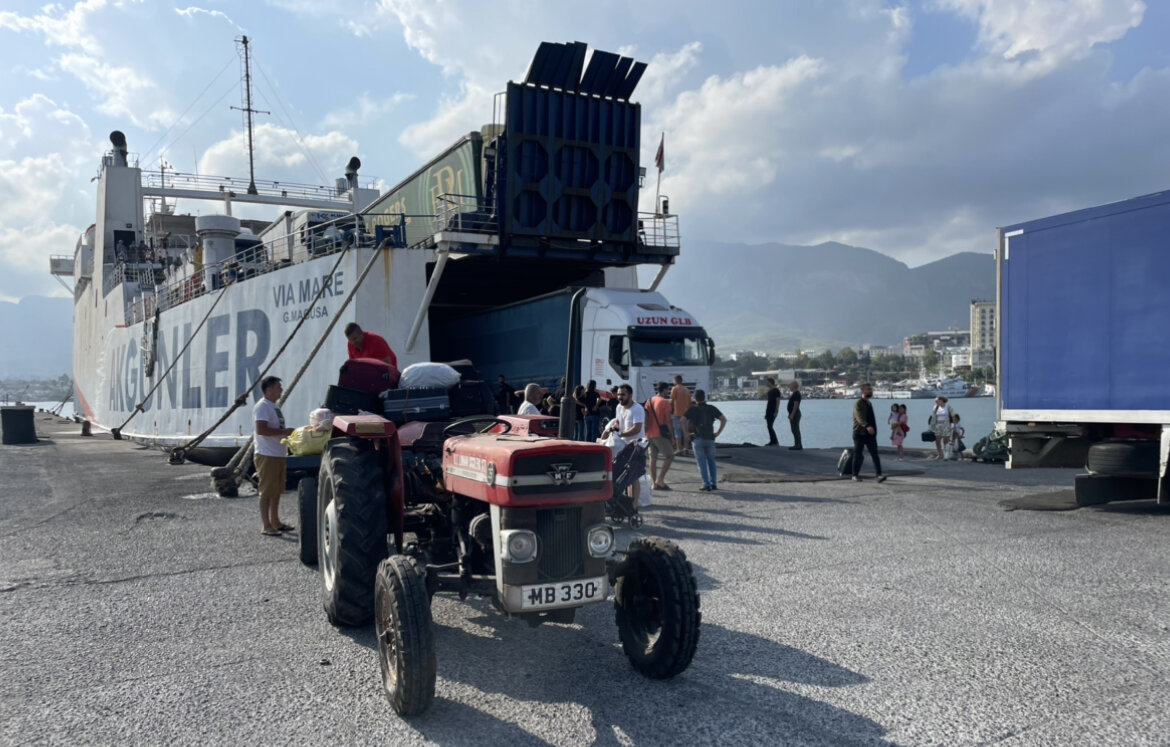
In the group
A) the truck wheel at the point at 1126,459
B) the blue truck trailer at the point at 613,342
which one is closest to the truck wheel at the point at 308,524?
the truck wheel at the point at 1126,459

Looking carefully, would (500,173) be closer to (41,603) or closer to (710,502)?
(710,502)

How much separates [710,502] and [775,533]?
2442mm

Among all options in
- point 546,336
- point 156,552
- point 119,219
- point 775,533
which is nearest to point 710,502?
point 775,533

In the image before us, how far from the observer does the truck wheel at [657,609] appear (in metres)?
4.15

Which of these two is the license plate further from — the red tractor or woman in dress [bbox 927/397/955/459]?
woman in dress [bbox 927/397/955/459]

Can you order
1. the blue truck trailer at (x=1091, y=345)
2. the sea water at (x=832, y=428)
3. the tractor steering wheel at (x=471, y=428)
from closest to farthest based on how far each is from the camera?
the tractor steering wheel at (x=471, y=428)
the blue truck trailer at (x=1091, y=345)
the sea water at (x=832, y=428)

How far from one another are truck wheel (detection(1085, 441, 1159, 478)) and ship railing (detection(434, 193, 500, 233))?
11974 mm

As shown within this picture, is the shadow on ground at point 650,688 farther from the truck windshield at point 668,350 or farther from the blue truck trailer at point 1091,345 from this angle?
the truck windshield at point 668,350

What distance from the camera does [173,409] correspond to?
2516 cm

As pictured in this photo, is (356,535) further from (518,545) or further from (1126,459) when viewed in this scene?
(1126,459)

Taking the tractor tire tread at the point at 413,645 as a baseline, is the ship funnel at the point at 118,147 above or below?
above

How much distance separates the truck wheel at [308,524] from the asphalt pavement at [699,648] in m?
0.15

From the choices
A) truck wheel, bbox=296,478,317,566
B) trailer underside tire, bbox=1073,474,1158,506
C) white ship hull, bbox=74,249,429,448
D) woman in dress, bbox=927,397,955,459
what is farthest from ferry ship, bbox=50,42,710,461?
trailer underside tire, bbox=1073,474,1158,506

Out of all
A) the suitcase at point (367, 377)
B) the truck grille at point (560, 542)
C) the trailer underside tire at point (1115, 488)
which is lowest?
the trailer underside tire at point (1115, 488)
